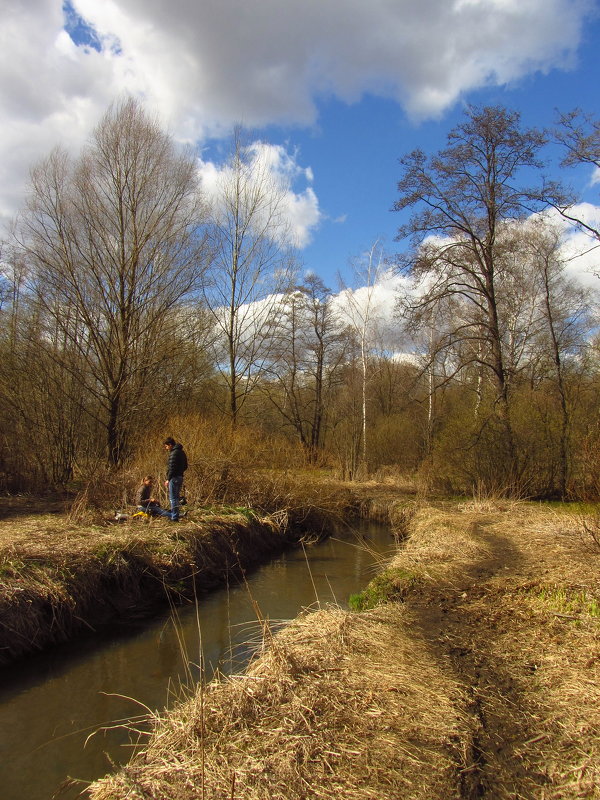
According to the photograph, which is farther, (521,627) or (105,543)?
(105,543)

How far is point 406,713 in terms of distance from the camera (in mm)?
3447

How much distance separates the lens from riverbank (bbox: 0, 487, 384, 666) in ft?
21.0

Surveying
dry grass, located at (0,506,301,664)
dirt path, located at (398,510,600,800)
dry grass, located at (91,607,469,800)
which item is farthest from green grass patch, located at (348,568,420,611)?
dry grass, located at (91,607,469,800)

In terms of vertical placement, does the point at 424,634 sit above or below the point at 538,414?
below

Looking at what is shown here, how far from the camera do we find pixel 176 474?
1025 cm

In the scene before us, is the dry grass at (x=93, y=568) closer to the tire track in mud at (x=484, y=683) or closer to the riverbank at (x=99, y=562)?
the riverbank at (x=99, y=562)

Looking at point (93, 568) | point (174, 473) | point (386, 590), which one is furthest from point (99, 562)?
point (386, 590)

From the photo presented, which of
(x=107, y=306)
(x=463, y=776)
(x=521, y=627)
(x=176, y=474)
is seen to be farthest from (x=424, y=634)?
(x=107, y=306)

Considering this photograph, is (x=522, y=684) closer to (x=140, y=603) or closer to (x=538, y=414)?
(x=140, y=603)

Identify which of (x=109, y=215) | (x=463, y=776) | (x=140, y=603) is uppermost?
(x=109, y=215)

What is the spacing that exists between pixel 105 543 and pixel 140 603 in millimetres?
1071

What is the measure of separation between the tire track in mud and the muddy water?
1.37 meters

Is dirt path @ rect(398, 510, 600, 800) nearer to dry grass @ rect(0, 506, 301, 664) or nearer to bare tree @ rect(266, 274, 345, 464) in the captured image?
dry grass @ rect(0, 506, 301, 664)

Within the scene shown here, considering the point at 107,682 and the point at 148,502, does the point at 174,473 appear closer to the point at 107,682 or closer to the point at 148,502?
the point at 148,502
